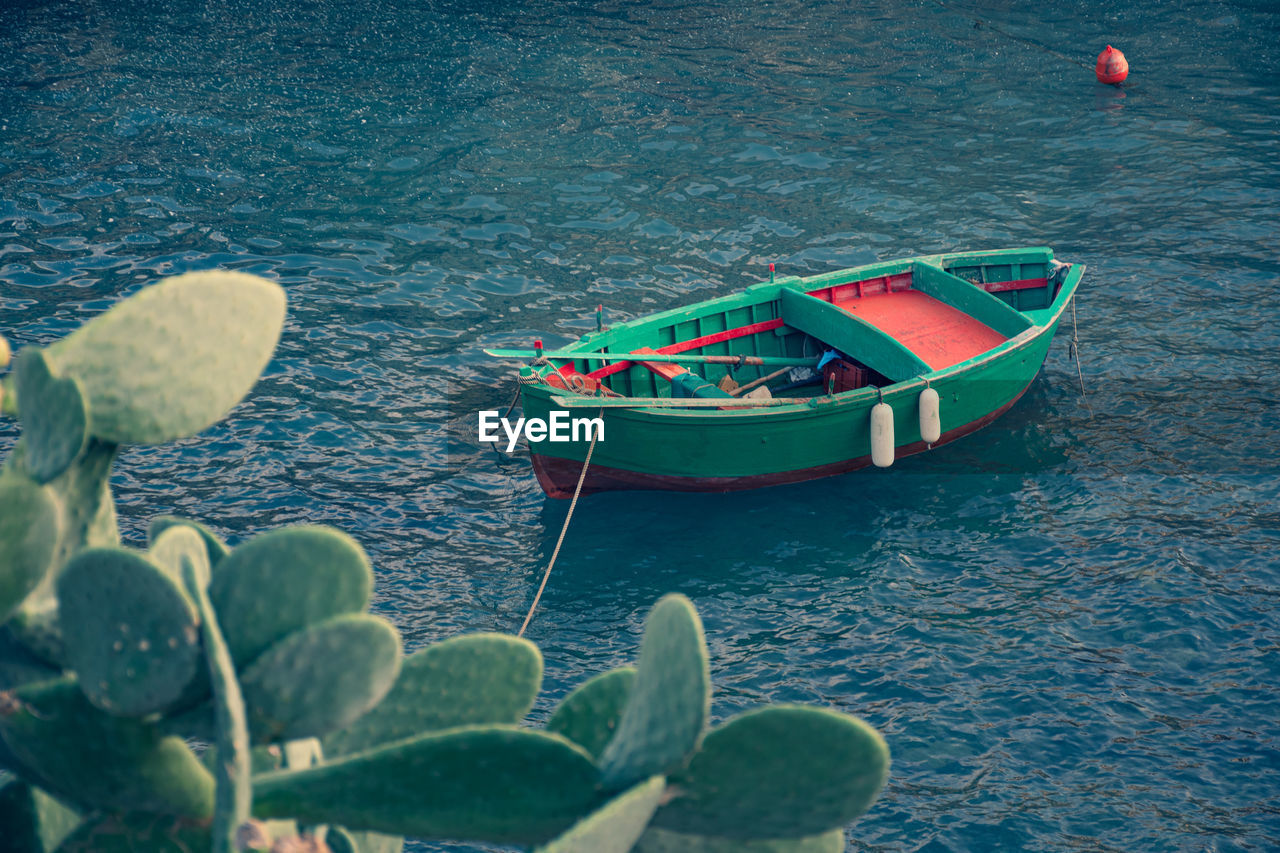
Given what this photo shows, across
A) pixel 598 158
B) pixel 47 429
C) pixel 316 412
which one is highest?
pixel 47 429

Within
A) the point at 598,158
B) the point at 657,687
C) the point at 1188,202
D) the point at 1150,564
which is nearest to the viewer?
the point at 657,687

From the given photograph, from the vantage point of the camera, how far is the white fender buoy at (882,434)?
506 inches

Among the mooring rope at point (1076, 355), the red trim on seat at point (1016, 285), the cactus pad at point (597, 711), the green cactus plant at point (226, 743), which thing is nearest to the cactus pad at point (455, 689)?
the cactus pad at point (597, 711)

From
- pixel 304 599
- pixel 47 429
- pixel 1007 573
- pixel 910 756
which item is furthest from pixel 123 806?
pixel 1007 573

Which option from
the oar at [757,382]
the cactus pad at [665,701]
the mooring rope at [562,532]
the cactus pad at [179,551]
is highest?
the cactus pad at [179,551]

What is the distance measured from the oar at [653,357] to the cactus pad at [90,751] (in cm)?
1023

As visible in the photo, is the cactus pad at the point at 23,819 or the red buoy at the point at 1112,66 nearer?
the cactus pad at the point at 23,819

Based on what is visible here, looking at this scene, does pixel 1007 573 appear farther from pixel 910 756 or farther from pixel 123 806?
pixel 123 806

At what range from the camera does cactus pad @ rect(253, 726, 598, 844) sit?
2.04m

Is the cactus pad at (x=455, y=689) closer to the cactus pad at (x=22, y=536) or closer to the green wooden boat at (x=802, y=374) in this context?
the cactus pad at (x=22, y=536)

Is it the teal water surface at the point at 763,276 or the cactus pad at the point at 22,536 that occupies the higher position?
the cactus pad at the point at 22,536

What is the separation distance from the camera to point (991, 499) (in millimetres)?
13242

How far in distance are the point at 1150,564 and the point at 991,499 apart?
1.97m

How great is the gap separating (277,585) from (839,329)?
43.1 feet
